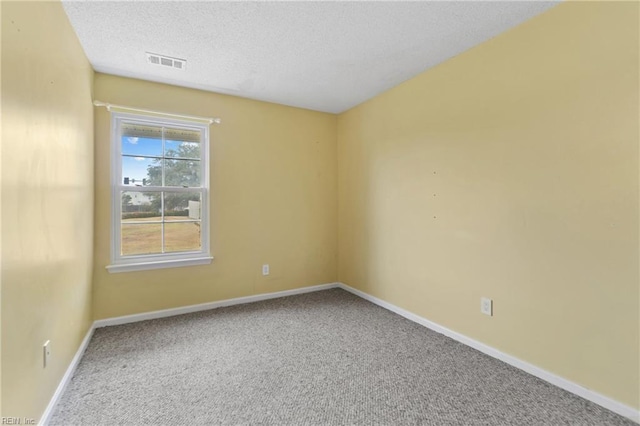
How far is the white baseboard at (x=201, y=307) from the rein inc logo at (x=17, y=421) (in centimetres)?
150

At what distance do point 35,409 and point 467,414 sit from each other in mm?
2173

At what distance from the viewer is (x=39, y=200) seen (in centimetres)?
144

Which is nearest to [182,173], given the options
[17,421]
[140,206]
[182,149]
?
[182,149]

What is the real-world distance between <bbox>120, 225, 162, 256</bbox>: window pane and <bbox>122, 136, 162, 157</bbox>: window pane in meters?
0.71

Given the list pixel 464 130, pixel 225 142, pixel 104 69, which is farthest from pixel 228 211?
pixel 464 130

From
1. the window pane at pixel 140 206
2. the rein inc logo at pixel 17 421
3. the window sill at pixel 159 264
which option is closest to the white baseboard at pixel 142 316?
the rein inc logo at pixel 17 421

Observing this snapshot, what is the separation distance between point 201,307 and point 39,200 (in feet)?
6.66

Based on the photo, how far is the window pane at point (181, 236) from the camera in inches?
120

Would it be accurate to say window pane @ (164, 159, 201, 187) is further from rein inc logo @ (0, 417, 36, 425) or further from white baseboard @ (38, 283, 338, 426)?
rein inc logo @ (0, 417, 36, 425)

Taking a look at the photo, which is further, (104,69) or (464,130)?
(104,69)

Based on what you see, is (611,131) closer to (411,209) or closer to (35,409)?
(411,209)

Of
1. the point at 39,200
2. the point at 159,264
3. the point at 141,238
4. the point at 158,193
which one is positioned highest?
the point at 158,193

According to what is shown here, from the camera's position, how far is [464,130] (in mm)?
2389

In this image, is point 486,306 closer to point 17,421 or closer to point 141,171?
point 17,421
